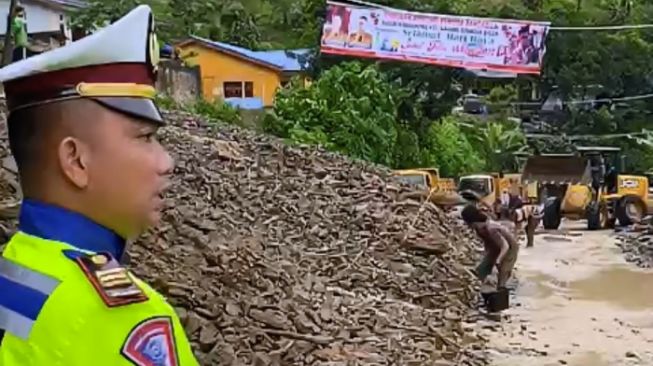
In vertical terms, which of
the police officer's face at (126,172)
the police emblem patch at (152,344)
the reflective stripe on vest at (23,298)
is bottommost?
the police emblem patch at (152,344)

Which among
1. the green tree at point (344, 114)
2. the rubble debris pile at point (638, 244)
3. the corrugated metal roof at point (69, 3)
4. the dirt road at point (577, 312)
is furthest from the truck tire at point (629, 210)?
the corrugated metal roof at point (69, 3)

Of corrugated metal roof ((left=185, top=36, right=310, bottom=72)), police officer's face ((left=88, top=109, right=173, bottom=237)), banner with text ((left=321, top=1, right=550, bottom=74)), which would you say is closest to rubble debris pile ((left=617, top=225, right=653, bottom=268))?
banner with text ((left=321, top=1, right=550, bottom=74))

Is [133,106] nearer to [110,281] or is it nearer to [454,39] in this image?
[110,281]

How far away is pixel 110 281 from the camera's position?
55.2 inches

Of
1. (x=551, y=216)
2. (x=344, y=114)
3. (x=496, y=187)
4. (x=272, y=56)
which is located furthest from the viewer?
(x=272, y=56)

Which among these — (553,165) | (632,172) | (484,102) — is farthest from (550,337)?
(484,102)

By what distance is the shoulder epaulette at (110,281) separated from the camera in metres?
1.39

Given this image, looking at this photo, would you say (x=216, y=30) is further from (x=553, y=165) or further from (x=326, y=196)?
(x=326, y=196)

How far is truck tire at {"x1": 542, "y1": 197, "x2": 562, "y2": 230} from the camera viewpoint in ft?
76.7

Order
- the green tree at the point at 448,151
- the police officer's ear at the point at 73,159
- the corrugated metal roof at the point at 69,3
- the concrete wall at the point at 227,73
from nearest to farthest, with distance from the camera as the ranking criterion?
the police officer's ear at the point at 73,159 → the corrugated metal roof at the point at 69,3 → the green tree at the point at 448,151 → the concrete wall at the point at 227,73

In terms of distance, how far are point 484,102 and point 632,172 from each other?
8.58 meters

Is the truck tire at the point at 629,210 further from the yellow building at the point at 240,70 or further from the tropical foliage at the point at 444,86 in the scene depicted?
the yellow building at the point at 240,70

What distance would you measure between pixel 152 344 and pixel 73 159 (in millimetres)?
294

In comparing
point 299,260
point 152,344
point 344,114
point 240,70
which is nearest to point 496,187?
point 344,114
